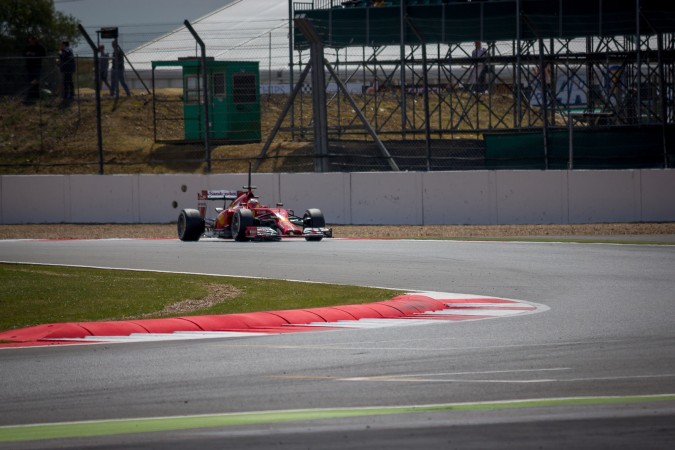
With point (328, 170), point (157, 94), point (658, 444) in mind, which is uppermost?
point (157, 94)

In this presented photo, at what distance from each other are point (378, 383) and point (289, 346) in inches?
72.4

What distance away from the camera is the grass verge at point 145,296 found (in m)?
10.7

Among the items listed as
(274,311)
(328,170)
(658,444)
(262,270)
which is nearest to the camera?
(658,444)

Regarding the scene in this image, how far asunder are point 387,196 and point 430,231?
5.54ft

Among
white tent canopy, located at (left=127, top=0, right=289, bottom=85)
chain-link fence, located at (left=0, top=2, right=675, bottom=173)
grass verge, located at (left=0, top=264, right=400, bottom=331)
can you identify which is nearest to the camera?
grass verge, located at (left=0, top=264, right=400, bottom=331)

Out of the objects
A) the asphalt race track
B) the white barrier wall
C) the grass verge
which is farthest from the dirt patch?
the white barrier wall

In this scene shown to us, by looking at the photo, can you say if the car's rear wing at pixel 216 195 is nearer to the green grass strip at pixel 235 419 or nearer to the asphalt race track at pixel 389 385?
the asphalt race track at pixel 389 385

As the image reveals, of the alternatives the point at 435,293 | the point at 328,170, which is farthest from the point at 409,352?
the point at 328,170

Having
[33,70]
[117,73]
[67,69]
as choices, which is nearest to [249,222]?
[33,70]

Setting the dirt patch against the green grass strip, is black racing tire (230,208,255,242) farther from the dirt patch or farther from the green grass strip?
the green grass strip

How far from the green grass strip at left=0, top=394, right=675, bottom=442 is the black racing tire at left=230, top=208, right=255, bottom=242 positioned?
13965 millimetres

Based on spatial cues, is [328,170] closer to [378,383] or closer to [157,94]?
[157,94]

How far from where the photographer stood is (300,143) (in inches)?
1175

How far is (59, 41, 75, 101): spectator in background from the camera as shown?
29161 millimetres
